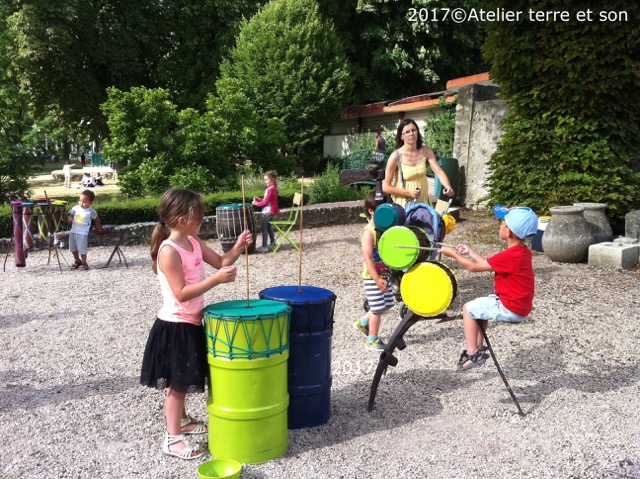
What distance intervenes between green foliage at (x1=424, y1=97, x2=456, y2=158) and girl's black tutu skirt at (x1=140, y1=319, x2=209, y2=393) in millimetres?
14063

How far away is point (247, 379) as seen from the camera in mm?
3271

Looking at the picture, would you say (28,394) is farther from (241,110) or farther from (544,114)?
(241,110)

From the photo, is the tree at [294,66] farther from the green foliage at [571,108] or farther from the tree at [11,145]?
the green foliage at [571,108]

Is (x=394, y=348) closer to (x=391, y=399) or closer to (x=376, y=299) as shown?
(x=391, y=399)

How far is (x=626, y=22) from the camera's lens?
9.12m

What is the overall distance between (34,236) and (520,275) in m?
8.18

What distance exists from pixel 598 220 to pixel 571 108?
189 centimetres

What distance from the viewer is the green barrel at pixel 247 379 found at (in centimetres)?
323

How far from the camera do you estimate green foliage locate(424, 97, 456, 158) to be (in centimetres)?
1681

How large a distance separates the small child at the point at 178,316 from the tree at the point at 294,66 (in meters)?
19.8

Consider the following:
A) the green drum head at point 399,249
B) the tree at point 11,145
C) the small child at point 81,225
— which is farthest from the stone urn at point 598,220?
the tree at point 11,145

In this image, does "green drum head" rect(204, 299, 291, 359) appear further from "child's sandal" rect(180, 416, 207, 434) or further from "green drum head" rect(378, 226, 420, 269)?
"green drum head" rect(378, 226, 420, 269)

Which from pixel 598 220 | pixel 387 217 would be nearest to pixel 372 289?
pixel 387 217

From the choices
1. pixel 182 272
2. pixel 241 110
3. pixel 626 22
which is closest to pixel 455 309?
pixel 182 272
